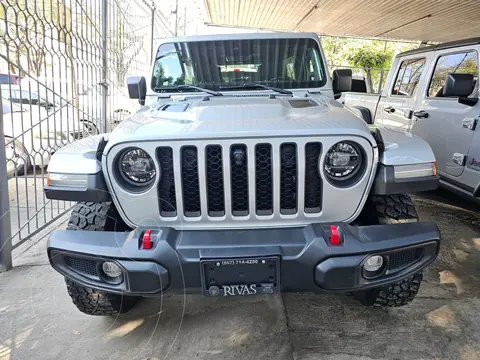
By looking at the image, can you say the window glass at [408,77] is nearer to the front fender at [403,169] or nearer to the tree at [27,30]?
the front fender at [403,169]

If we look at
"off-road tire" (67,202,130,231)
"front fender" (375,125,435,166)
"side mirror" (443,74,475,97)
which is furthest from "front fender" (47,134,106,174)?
"side mirror" (443,74,475,97)

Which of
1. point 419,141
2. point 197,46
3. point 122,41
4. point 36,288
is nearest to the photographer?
point 419,141

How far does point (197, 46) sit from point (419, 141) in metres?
2.12

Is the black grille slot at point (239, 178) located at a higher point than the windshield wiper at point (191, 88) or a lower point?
lower

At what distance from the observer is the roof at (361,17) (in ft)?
26.6

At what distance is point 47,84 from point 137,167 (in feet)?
8.66

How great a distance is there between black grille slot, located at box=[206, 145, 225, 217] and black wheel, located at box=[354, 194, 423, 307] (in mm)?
935

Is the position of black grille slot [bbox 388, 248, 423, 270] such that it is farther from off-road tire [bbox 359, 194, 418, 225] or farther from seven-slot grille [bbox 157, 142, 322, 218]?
seven-slot grille [bbox 157, 142, 322, 218]

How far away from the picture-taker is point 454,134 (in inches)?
165

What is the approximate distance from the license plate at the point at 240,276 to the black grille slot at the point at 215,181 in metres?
0.32

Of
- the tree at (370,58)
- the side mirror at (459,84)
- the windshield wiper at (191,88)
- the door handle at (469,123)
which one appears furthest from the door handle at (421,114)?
the tree at (370,58)

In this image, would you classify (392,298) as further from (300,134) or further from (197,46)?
(197,46)

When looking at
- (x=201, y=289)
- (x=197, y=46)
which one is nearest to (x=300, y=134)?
(x=201, y=289)

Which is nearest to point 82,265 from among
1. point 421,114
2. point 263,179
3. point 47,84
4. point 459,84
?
point 263,179
